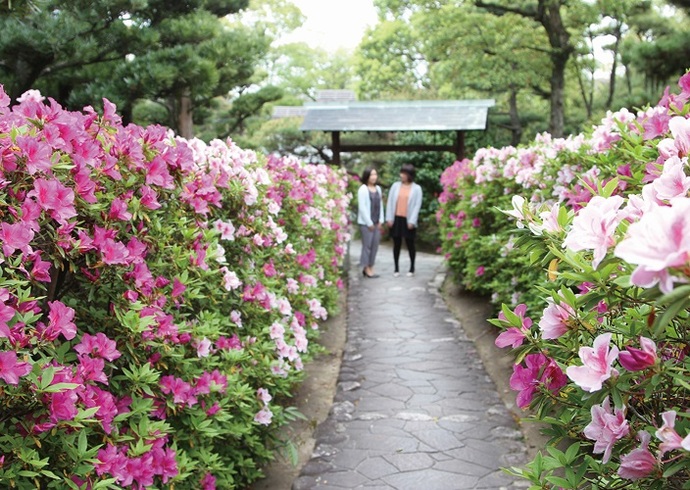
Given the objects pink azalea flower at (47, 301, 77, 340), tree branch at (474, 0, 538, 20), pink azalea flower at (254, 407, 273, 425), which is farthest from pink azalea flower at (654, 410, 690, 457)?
tree branch at (474, 0, 538, 20)

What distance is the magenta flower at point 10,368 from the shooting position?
1727 mm

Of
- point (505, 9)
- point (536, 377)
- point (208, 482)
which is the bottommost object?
point (208, 482)

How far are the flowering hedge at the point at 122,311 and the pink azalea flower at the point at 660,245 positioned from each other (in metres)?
1.44

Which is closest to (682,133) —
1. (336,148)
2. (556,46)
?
(336,148)

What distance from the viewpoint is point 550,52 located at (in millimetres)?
16969

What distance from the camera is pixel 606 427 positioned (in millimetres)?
1340

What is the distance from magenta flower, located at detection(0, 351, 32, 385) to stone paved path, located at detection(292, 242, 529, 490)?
2.41 m

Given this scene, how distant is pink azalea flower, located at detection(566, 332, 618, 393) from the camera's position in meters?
1.27

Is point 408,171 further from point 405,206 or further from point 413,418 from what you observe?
point 413,418

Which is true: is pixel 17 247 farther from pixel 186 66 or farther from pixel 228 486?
pixel 186 66

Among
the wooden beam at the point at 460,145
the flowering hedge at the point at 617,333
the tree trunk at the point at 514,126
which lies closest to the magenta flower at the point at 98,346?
the flowering hedge at the point at 617,333

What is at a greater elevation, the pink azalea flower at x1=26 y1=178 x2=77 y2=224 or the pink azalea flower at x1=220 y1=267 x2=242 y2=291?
the pink azalea flower at x1=26 y1=178 x2=77 y2=224

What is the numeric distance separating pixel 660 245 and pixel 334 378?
16.8ft

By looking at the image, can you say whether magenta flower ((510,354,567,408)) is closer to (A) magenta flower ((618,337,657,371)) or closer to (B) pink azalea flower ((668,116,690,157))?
(A) magenta flower ((618,337,657,371))
